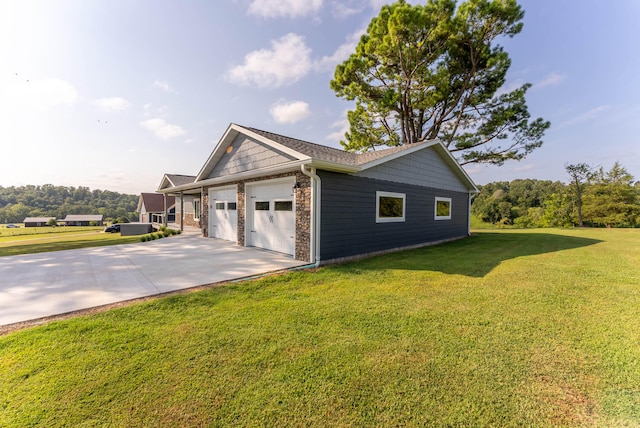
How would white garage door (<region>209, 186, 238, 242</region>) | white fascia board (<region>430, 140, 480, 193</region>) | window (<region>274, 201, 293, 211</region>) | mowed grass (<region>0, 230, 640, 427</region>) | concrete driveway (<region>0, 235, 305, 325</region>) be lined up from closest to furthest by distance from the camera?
1. mowed grass (<region>0, 230, 640, 427</region>)
2. concrete driveway (<region>0, 235, 305, 325</region>)
3. window (<region>274, 201, 293, 211</region>)
4. white fascia board (<region>430, 140, 480, 193</region>)
5. white garage door (<region>209, 186, 238, 242</region>)

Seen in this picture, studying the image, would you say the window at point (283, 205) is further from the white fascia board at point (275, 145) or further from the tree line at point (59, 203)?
the tree line at point (59, 203)

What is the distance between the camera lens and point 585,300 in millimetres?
4109

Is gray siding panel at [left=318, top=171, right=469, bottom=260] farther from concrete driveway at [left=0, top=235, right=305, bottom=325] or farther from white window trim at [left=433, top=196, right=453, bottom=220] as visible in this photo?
concrete driveway at [left=0, top=235, right=305, bottom=325]

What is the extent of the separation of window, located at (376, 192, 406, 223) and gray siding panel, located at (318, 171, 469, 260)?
0.51 ft

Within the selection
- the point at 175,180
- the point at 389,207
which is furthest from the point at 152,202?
the point at 389,207

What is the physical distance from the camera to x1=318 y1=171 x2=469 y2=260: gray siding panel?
22.0 feet

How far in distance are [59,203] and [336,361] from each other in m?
92.6

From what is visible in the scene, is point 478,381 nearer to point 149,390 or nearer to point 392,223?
point 149,390

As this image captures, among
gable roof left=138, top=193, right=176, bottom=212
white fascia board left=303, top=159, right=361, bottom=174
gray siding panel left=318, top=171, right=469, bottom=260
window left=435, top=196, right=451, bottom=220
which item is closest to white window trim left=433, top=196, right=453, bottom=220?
window left=435, top=196, right=451, bottom=220

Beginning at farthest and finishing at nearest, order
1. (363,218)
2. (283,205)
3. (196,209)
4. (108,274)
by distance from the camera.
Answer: (196,209), (283,205), (363,218), (108,274)

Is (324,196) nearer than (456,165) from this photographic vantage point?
Yes

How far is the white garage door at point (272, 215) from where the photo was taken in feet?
24.9

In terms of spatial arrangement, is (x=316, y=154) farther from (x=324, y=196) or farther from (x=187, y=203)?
(x=187, y=203)

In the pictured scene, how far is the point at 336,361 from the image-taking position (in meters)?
2.46
